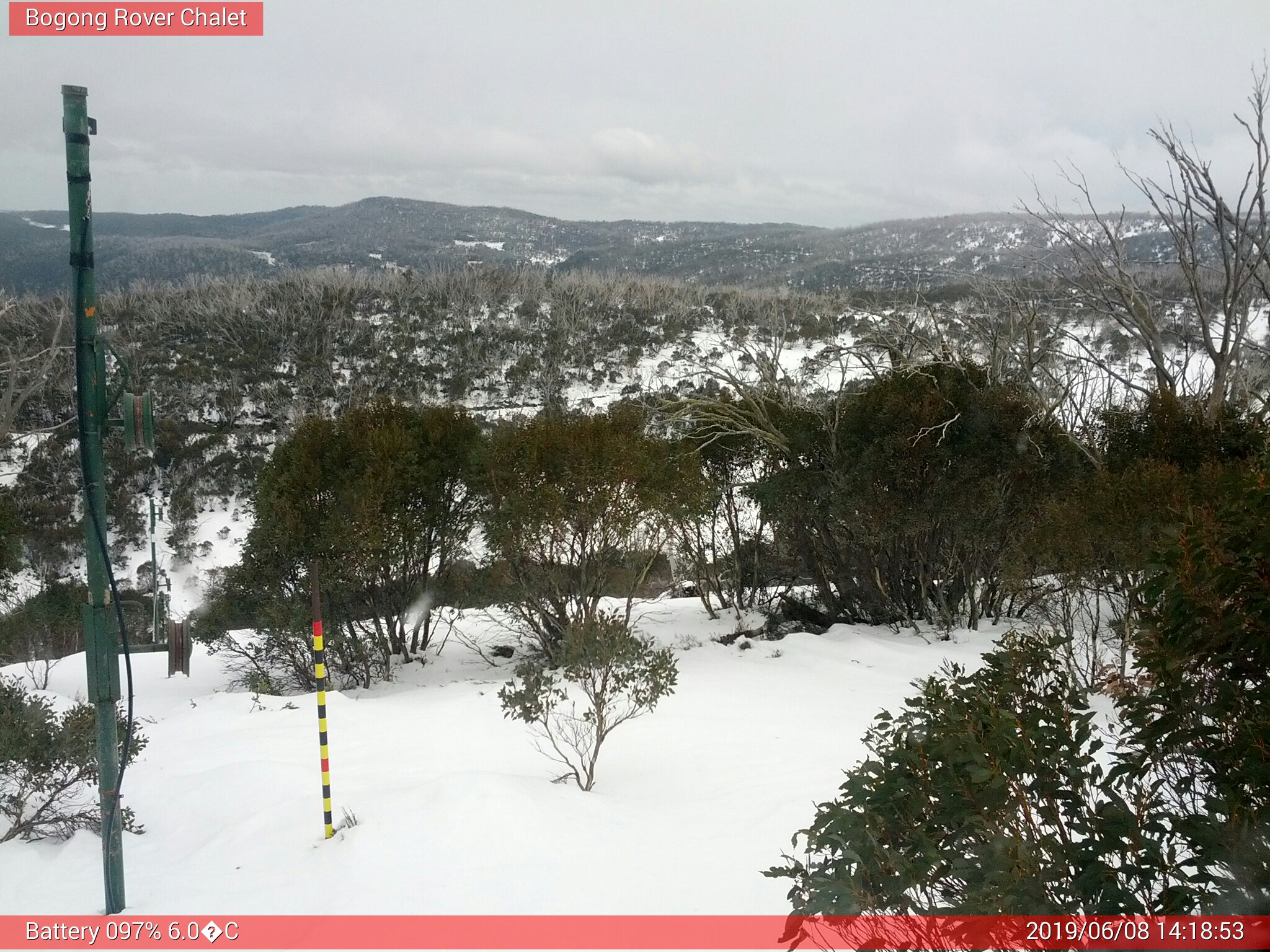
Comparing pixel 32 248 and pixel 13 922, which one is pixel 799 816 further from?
pixel 32 248

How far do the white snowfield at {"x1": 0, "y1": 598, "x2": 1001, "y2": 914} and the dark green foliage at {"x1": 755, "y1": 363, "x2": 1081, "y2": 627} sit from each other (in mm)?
2085

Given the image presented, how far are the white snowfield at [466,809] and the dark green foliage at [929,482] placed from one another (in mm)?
2085

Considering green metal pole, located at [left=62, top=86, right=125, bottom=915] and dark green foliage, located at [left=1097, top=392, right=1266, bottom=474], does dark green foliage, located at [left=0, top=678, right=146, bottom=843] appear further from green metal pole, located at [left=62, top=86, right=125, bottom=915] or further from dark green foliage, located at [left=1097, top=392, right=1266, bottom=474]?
dark green foliage, located at [left=1097, top=392, right=1266, bottom=474]

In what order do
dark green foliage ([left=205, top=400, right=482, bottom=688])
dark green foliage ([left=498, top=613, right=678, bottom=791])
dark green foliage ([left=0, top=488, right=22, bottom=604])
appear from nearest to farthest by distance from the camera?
dark green foliage ([left=498, top=613, right=678, bottom=791])
dark green foliage ([left=0, top=488, right=22, bottom=604])
dark green foliage ([left=205, top=400, right=482, bottom=688])

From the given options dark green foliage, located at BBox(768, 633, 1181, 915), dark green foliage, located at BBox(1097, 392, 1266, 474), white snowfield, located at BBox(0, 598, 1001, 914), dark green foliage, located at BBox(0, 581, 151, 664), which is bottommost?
dark green foliage, located at BBox(0, 581, 151, 664)

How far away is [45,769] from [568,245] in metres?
101

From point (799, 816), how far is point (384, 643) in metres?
8.43

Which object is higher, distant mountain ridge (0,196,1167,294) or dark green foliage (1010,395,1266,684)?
distant mountain ridge (0,196,1167,294)

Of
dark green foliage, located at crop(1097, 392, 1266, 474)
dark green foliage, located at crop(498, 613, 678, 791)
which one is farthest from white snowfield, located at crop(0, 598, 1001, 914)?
dark green foliage, located at crop(1097, 392, 1266, 474)

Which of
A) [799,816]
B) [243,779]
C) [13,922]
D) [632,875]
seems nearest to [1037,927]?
[632,875]

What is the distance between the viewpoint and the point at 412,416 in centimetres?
1282

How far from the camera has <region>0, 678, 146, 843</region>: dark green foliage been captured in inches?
191

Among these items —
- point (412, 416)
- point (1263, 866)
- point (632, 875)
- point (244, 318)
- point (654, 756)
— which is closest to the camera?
point (1263, 866)

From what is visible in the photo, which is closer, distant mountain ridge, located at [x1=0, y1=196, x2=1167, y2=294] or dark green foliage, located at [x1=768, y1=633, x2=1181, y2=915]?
dark green foliage, located at [x1=768, y1=633, x2=1181, y2=915]
